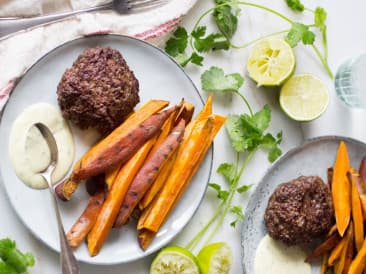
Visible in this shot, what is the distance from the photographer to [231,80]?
2.80 meters

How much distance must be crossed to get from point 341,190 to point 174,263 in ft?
2.24

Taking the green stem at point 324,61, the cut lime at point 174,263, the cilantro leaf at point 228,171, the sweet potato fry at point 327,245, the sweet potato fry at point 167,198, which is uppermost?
the green stem at point 324,61

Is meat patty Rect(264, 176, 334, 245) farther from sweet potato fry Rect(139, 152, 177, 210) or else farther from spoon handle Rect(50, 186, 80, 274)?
spoon handle Rect(50, 186, 80, 274)

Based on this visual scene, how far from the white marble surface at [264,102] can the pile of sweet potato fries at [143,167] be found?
0.53 feet

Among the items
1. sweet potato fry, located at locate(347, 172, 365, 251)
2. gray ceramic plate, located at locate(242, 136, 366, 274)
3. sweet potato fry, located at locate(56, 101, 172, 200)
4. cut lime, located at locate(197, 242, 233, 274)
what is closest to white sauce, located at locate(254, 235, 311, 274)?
gray ceramic plate, located at locate(242, 136, 366, 274)

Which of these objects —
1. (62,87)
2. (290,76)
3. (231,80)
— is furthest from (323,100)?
(62,87)

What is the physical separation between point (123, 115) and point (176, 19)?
0.44 metres

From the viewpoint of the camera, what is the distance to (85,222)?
2.59 m

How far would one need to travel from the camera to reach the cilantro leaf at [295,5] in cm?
291

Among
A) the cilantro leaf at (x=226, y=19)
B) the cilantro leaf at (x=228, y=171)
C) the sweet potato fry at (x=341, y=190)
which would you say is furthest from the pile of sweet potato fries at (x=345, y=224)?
the cilantro leaf at (x=226, y=19)

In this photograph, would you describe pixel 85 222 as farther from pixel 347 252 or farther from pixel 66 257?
pixel 347 252

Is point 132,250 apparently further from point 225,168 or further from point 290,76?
point 290,76

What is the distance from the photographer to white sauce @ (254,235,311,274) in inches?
110

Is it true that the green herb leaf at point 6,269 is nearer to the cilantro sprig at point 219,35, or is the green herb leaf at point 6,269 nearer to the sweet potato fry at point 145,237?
the sweet potato fry at point 145,237
